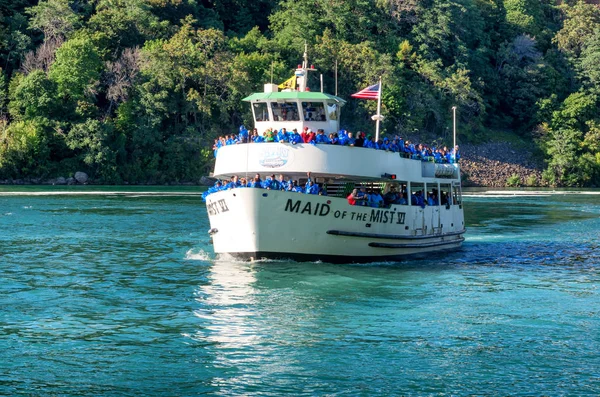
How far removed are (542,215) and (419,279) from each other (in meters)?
38.9

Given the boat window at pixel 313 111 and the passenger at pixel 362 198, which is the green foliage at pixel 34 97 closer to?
the boat window at pixel 313 111

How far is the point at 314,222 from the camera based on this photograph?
3606cm

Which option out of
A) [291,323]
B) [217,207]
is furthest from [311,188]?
[291,323]

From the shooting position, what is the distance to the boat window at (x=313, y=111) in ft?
133

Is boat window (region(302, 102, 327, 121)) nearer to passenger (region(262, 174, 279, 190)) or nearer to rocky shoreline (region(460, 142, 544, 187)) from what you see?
passenger (region(262, 174, 279, 190))

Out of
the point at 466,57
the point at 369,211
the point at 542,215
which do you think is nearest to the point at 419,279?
the point at 369,211

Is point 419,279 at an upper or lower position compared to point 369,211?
lower

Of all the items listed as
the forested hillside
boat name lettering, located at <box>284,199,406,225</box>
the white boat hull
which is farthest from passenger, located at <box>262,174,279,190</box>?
the forested hillside

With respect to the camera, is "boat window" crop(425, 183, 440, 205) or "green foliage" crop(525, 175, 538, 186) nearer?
"boat window" crop(425, 183, 440, 205)

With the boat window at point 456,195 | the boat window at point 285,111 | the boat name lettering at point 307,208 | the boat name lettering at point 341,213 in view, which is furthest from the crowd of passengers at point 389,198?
the boat window at point 285,111

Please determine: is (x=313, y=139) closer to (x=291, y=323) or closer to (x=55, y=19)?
(x=291, y=323)

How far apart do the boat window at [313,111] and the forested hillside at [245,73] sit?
72.6 metres

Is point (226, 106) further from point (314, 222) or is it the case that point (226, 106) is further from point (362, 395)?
point (362, 395)

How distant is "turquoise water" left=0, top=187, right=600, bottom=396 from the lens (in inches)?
821
